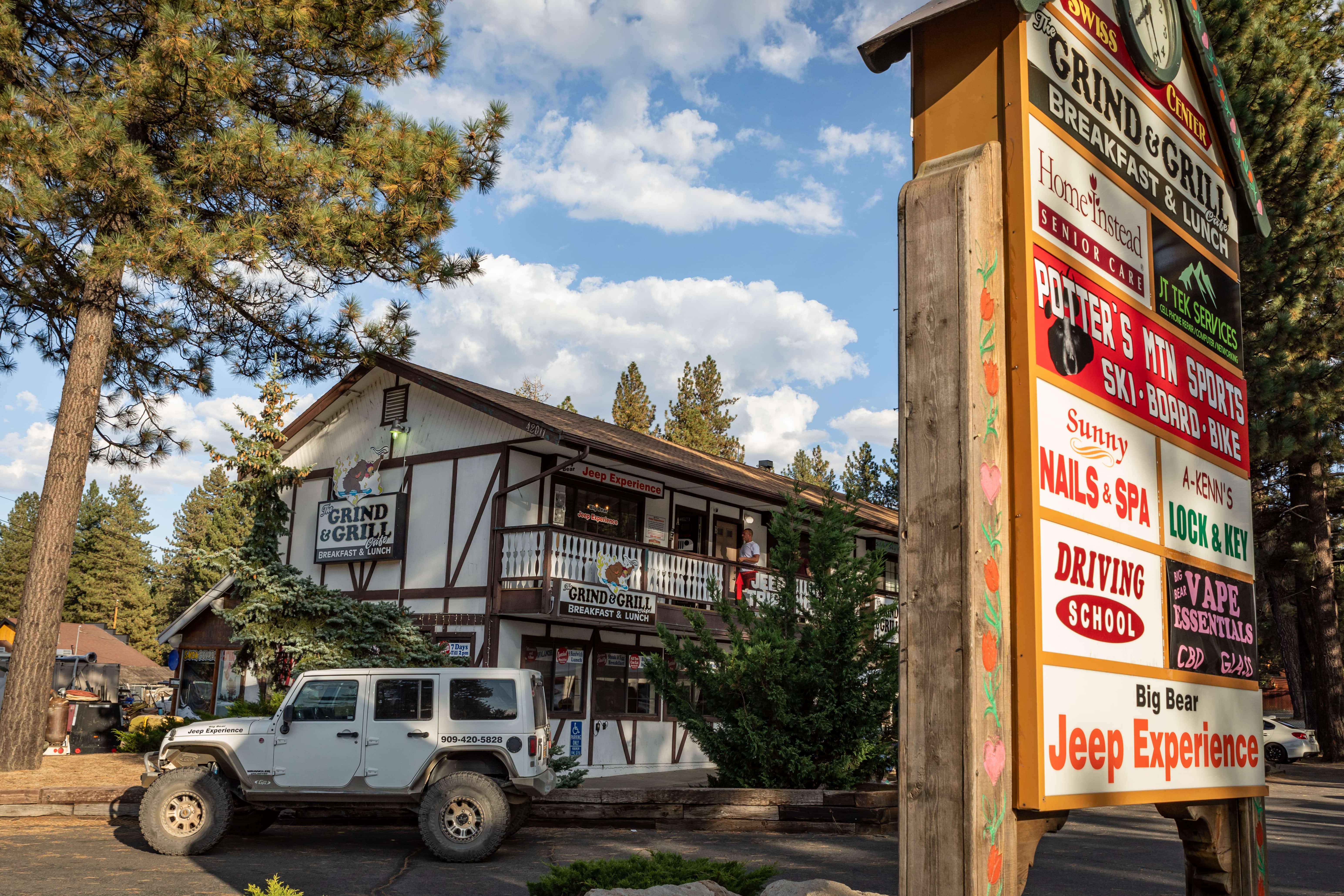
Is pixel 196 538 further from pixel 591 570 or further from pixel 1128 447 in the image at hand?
pixel 1128 447

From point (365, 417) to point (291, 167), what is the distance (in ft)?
28.0

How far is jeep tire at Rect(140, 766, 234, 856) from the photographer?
10.7 metres

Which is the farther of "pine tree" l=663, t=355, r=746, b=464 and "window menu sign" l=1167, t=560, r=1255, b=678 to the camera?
"pine tree" l=663, t=355, r=746, b=464

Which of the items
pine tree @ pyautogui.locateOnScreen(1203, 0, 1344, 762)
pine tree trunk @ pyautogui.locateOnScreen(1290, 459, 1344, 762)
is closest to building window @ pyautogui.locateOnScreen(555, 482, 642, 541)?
pine tree @ pyautogui.locateOnScreen(1203, 0, 1344, 762)

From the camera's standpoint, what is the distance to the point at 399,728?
37.4 ft

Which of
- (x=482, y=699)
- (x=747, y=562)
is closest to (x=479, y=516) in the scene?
(x=747, y=562)

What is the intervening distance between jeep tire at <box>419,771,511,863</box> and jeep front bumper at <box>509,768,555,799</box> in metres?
0.24

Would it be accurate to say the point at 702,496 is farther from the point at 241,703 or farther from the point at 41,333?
the point at 41,333

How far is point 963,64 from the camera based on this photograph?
157 inches

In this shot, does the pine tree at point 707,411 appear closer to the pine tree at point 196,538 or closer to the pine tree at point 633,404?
the pine tree at point 633,404

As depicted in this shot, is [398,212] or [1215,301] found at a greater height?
[398,212]

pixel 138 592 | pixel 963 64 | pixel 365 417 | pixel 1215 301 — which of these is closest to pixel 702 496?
pixel 365 417

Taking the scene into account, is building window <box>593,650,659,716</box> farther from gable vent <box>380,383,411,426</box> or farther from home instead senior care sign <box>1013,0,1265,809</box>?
home instead senior care sign <box>1013,0,1265,809</box>

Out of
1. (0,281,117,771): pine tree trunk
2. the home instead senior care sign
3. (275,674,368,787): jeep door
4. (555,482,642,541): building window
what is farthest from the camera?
(555,482,642,541): building window
